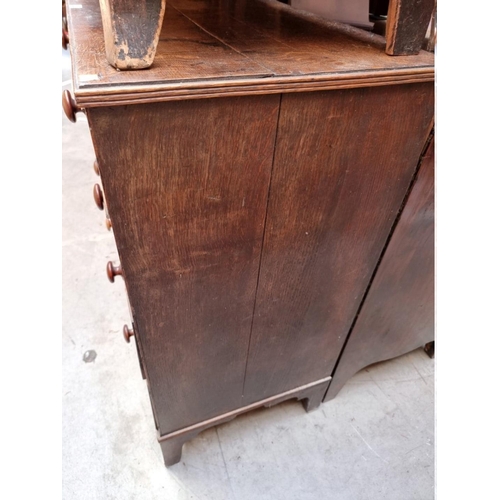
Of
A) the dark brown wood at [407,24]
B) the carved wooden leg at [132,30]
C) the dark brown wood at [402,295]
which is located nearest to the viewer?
the carved wooden leg at [132,30]

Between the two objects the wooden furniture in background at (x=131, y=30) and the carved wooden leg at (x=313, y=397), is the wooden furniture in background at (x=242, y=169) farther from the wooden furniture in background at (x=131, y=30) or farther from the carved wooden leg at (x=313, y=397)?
the carved wooden leg at (x=313, y=397)

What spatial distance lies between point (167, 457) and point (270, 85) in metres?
→ 1.03

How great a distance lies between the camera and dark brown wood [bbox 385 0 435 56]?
58cm

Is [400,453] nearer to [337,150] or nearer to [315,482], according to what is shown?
[315,482]

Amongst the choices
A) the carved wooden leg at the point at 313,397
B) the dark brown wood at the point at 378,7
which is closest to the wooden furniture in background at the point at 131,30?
the dark brown wood at the point at 378,7

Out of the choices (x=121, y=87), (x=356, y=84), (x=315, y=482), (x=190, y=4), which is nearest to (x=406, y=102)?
(x=356, y=84)

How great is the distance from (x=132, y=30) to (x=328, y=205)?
419mm

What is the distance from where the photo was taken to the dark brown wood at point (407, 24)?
577 millimetres

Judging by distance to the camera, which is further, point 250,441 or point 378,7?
point 250,441

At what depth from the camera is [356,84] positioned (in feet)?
1.81

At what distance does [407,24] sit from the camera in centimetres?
60

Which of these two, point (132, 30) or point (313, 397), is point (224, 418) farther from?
point (132, 30)

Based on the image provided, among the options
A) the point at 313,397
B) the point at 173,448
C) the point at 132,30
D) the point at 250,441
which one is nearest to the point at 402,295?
the point at 313,397

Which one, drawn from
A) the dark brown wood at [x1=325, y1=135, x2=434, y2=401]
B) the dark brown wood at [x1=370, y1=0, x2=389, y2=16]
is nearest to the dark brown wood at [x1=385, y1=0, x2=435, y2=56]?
the dark brown wood at [x1=325, y1=135, x2=434, y2=401]
